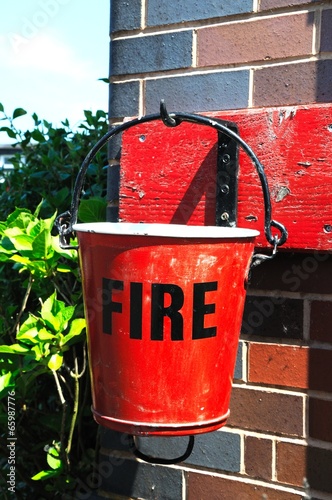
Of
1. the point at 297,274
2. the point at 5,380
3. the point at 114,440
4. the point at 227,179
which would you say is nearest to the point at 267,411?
the point at 297,274

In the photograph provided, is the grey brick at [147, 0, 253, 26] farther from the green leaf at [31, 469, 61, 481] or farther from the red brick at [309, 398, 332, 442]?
the green leaf at [31, 469, 61, 481]

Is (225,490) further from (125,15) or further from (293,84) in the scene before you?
(125,15)

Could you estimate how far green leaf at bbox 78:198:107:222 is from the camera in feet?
6.38

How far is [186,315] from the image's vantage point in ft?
4.33

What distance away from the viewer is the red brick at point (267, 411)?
1.63 m

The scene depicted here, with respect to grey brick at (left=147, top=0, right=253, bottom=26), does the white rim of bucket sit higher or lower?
lower

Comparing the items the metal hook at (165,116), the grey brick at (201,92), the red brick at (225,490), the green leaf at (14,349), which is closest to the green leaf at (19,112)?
the grey brick at (201,92)

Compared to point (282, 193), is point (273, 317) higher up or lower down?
lower down

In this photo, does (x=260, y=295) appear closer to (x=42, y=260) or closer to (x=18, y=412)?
(x=42, y=260)

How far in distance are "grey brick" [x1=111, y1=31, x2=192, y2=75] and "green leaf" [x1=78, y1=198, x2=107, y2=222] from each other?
1.21 feet

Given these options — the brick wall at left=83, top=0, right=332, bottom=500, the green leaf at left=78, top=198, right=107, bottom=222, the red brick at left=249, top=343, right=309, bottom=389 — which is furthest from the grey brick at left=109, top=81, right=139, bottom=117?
the red brick at left=249, top=343, right=309, bottom=389

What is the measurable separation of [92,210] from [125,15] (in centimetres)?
55

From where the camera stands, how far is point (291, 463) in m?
1.64

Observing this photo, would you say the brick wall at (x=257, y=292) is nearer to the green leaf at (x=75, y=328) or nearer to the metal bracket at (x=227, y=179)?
the metal bracket at (x=227, y=179)
